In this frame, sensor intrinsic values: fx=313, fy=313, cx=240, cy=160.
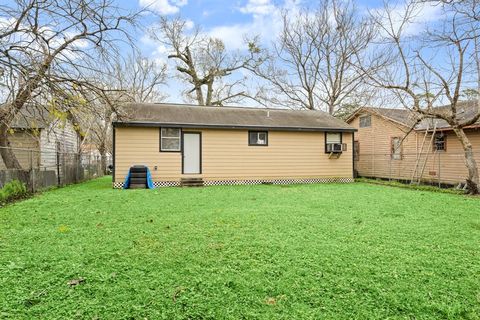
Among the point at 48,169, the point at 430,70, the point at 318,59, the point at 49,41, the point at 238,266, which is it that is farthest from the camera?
the point at 318,59

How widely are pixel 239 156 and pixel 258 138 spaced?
110 centimetres

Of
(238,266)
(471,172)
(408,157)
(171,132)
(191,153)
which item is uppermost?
(171,132)

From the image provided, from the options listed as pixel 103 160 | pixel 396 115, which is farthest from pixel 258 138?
pixel 103 160

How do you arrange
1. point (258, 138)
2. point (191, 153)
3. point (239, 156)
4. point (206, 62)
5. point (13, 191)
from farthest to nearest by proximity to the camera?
point (206, 62) → point (258, 138) → point (239, 156) → point (191, 153) → point (13, 191)

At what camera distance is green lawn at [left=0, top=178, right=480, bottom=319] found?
239cm

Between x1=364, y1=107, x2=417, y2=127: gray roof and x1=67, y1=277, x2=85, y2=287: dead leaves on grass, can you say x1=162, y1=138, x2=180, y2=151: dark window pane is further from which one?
x1=364, y1=107, x2=417, y2=127: gray roof

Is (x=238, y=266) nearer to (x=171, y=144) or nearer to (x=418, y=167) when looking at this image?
(x=171, y=144)

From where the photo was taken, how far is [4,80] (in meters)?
5.62

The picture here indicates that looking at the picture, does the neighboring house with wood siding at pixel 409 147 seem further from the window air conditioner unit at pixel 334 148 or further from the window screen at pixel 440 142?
the window air conditioner unit at pixel 334 148

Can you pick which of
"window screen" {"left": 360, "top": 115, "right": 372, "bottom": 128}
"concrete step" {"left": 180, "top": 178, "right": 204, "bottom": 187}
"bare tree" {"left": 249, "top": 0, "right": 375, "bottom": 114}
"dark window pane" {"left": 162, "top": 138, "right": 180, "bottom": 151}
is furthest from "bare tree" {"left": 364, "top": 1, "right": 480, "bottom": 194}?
"bare tree" {"left": 249, "top": 0, "right": 375, "bottom": 114}

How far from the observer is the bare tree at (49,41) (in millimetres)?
5718

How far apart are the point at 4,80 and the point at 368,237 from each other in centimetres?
661

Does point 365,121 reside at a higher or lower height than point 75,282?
higher

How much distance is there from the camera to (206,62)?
25250mm
